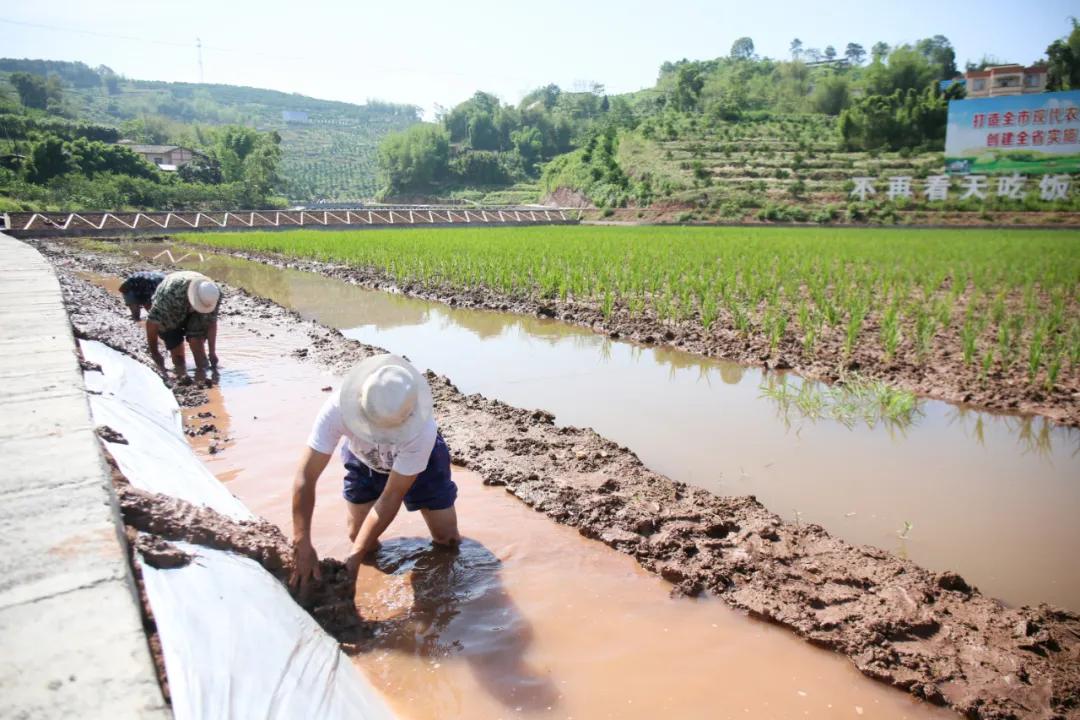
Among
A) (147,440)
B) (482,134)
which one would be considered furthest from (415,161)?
(147,440)

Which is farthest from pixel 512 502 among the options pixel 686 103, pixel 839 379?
pixel 686 103

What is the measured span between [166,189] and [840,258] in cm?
3194

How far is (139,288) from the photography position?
5.38 m

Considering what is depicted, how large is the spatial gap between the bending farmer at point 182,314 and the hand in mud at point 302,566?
10.3ft

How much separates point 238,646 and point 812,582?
6.39 feet

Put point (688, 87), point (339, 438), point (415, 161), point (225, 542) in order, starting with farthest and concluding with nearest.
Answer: point (415, 161)
point (688, 87)
point (339, 438)
point (225, 542)

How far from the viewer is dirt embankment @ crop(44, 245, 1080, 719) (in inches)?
77.5

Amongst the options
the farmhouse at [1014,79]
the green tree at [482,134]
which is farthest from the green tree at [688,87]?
the green tree at [482,134]

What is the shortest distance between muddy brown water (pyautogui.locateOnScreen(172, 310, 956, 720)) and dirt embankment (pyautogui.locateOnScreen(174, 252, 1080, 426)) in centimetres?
333

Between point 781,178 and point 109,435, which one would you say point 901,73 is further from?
point 109,435

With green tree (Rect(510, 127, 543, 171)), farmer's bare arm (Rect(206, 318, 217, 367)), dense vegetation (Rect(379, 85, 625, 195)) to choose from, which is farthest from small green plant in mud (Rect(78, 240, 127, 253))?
green tree (Rect(510, 127, 543, 171))

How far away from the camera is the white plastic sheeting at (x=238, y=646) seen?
A: 1258 millimetres

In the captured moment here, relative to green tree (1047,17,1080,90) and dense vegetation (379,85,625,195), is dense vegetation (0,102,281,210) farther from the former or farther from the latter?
green tree (1047,17,1080,90)

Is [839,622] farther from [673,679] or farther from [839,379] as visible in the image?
[839,379]
